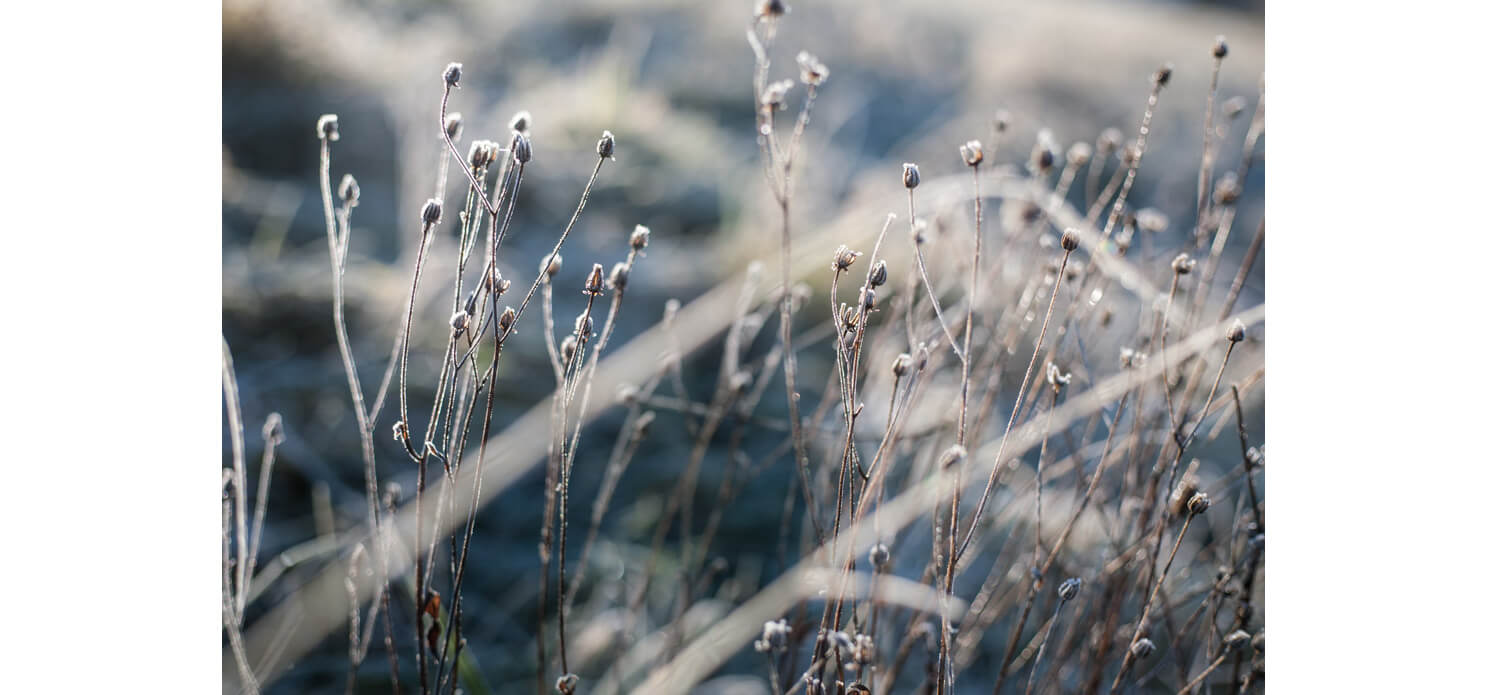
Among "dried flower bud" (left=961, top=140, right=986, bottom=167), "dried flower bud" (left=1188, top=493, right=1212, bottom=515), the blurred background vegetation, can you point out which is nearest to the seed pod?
"dried flower bud" (left=961, top=140, right=986, bottom=167)

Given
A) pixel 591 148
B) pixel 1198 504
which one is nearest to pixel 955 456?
pixel 1198 504

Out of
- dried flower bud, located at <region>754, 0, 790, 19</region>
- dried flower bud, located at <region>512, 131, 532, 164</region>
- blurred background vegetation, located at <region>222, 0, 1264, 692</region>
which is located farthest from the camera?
blurred background vegetation, located at <region>222, 0, 1264, 692</region>

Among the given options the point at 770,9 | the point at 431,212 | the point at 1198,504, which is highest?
the point at 770,9

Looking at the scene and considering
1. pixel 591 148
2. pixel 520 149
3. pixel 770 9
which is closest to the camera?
pixel 520 149

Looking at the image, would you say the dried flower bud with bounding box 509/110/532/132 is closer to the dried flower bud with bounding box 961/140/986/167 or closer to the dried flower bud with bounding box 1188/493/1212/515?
the dried flower bud with bounding box 961/140/986/167

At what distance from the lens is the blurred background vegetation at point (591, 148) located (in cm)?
133

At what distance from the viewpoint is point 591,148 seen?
1.83 m

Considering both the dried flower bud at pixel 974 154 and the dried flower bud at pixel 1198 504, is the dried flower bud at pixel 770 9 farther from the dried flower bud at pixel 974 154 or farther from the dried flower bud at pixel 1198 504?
the dried flower bud at pixel 1198 504

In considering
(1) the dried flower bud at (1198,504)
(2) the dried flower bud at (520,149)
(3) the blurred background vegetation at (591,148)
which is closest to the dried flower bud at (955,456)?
(1) the dried flower bud at (1198,504)

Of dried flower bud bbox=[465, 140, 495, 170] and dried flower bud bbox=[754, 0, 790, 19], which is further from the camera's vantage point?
dried flower bud bbox=[754, 0, 790, 19]

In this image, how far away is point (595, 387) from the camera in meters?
1.42

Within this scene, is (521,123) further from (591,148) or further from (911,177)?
(591,148)

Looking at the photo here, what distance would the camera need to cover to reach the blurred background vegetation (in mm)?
1326
